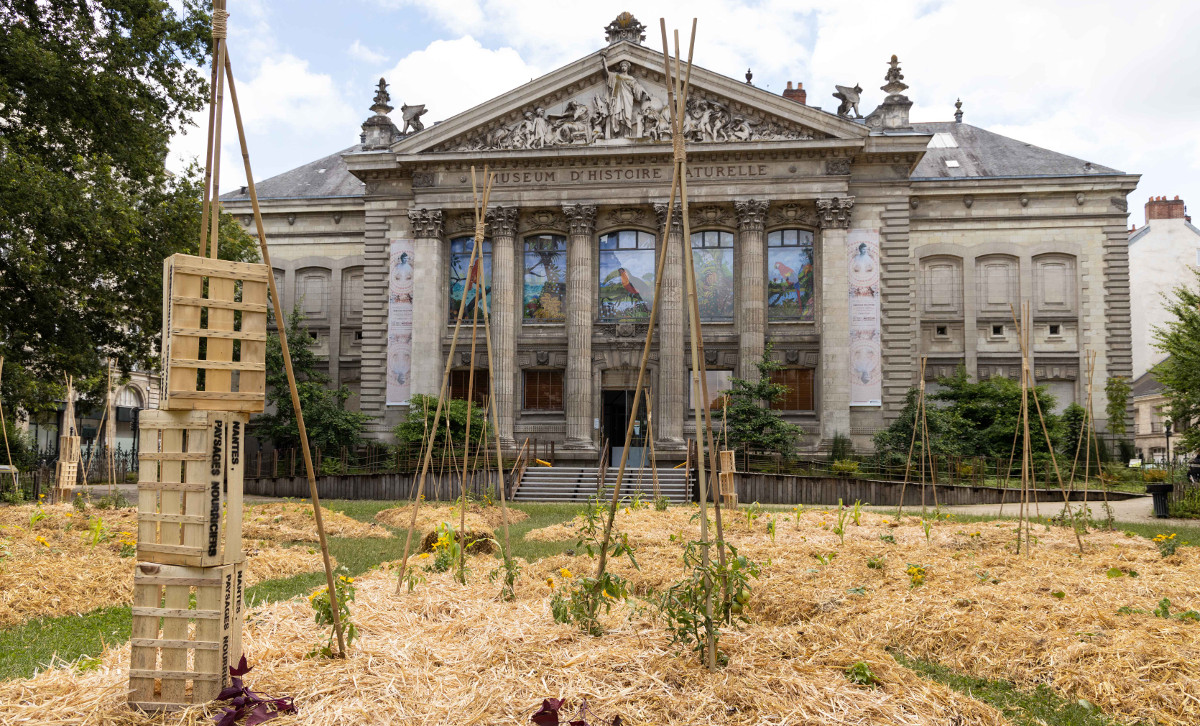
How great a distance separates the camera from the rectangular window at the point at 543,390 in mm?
35969

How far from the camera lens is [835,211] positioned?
34.3 m

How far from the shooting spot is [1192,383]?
21156 mm

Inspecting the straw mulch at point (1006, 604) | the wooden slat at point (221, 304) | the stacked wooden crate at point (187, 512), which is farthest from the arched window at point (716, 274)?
the stacked wooden crate at point (187, 512)

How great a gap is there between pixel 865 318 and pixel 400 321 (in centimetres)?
1878

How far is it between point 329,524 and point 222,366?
37.8 feet

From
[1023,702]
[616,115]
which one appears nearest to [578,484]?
[616,115]

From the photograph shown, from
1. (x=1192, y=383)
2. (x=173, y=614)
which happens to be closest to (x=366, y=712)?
(x=173, y=614)

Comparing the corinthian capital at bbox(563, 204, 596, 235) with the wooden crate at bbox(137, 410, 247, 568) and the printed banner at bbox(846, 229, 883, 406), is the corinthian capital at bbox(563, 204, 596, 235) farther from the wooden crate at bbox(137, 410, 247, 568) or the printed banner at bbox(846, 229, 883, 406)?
the wooden crate at bbox(137, 410, 247, 568)

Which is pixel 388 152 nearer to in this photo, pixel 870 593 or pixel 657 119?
pixel 657 119

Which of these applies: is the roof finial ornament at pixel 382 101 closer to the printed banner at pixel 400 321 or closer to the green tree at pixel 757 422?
the printed banner at pixel 400 321

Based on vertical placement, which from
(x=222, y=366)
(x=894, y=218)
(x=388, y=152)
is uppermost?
(x=388, y=152)

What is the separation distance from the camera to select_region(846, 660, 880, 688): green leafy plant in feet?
17.4

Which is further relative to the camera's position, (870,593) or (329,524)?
Result: (329,524)

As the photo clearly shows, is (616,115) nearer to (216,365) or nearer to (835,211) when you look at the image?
(835,211)
